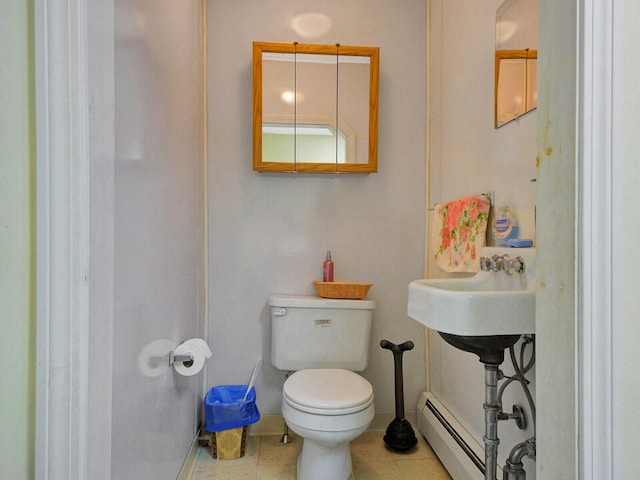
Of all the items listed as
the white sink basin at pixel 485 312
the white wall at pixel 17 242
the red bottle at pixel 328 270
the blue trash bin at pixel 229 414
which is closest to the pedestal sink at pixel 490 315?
the white sink basin at pixel 485 312

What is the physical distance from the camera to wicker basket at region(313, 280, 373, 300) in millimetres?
1888

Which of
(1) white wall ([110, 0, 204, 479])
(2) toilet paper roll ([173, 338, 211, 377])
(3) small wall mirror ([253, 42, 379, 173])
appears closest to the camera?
(1) white wall ([110, 0, 204, 479])

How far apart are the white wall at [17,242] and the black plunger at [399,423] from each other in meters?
1.55

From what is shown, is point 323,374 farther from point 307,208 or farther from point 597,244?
point 597,244

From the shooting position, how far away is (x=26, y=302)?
1.75 ft

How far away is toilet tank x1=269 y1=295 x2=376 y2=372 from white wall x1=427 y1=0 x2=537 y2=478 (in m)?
0.46

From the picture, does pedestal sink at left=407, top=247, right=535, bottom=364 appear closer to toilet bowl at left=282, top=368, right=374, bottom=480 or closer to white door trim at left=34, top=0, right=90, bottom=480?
toilet bowl at left=282, top=368, right=374, bottom=480

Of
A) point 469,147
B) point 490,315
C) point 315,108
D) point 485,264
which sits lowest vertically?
point 490,315

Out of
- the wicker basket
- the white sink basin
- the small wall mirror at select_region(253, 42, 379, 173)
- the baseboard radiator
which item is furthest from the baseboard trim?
the small wall mirror at select_region(253, 42, 379, 173)

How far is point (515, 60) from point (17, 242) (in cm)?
147

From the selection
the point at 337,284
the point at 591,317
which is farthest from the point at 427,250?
the point at 591,317

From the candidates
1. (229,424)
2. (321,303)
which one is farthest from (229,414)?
(321,303)

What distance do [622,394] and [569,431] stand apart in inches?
3.6

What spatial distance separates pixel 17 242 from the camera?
53cm
